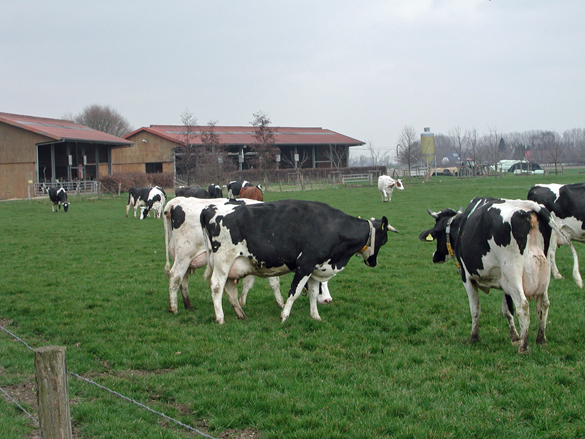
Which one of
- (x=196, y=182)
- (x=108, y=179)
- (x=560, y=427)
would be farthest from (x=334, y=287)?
(x=196, y=182)

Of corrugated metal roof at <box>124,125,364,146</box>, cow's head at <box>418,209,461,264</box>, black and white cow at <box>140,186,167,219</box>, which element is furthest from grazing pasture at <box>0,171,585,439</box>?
corrugated metal roof at <box>124,125,364,146</box>

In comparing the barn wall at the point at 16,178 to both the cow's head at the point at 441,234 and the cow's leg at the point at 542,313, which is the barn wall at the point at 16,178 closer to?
the cow's head at the point at 441,234

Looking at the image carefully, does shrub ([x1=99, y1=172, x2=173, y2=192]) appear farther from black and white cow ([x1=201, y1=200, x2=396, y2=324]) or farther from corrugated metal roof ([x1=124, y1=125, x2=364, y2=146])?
black and white cow ([x1=201, y1=200, x2=396, y2=324])

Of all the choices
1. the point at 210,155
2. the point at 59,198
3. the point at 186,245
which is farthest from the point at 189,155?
the point at 186,245

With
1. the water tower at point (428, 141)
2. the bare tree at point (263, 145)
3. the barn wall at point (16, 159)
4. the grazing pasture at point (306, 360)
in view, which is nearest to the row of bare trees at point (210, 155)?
the bare tree at point (263, 145)

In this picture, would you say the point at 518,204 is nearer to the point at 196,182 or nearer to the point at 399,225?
the point at 399,225

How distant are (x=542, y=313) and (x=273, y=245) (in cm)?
375

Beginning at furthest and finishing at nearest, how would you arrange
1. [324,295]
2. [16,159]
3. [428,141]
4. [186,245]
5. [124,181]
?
[428,141] < [124,181] < [16,159] < [324,295] < [186,245]

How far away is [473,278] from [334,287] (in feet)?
13.5

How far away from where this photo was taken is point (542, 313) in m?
6.45

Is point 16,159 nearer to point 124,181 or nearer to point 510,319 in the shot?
point 124,181

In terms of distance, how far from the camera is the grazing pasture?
4.75 m

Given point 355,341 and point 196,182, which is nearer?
point 355,341

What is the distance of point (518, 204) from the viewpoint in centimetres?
634
